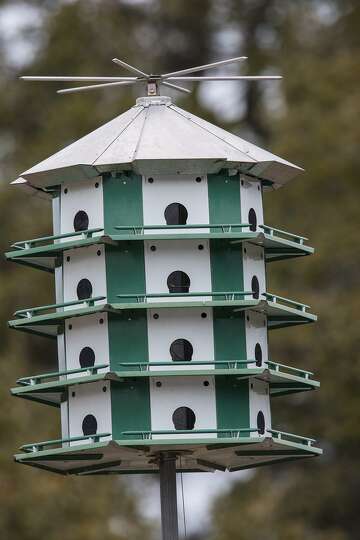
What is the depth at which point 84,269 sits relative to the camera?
48.2ft

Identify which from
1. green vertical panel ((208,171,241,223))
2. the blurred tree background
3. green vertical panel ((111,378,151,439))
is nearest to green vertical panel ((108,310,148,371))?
green vertical panel ((111,378,151,439))

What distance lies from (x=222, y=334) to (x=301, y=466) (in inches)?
655

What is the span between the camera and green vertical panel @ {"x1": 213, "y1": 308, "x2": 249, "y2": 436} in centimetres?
1440

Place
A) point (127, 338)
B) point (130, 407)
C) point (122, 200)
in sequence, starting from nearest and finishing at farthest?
point (130, 407), point (127, 338), point (122, 200)

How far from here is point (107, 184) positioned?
48.2 ft

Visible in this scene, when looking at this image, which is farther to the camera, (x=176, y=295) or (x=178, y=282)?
(x=178, y=282)

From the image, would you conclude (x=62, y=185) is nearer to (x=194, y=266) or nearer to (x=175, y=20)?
(x=194, y=266)

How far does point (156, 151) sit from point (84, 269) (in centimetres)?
92

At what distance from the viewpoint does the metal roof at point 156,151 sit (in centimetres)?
1452

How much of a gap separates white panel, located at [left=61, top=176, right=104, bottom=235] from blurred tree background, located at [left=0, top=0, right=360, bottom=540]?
37.8ft

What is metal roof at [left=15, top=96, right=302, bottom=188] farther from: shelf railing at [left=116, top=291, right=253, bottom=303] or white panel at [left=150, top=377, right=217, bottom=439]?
white panel at [left=150, top=377, right=217, bottom=439]

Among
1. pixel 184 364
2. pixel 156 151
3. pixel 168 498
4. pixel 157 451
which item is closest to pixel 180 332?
pixel 184 364

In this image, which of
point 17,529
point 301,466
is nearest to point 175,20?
point 301,466

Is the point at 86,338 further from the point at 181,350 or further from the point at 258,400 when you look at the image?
the point at 258,400
